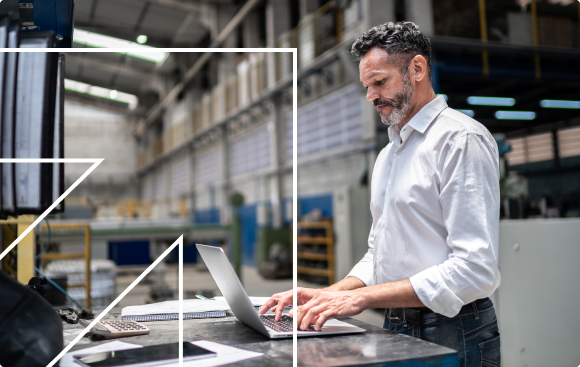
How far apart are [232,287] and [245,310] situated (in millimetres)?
60

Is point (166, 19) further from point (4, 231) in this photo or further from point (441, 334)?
point (441, 334)

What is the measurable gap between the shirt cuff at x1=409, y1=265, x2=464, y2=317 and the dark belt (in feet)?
0.54

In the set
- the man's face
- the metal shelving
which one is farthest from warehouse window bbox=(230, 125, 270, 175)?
the man's face

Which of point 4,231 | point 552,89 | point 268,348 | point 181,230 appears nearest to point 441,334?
point 268,348

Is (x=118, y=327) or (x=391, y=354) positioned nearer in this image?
(x=391, y=354)

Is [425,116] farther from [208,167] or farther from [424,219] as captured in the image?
[208,167]

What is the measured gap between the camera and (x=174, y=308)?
1.41m

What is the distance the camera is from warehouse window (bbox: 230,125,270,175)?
34.3 feet

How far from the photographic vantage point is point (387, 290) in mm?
1139

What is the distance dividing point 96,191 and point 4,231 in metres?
19.8

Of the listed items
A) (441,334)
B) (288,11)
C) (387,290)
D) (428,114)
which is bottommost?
(441,334)

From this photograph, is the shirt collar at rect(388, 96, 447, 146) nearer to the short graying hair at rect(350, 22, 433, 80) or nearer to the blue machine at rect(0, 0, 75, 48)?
the short graying hair at rect(350, 22, 433, 80)

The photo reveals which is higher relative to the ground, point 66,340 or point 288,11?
point 288,11

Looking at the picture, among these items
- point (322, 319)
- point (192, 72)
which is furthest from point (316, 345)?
point (192, 72)
